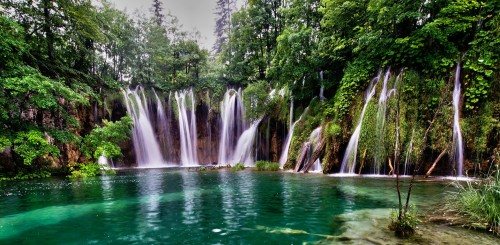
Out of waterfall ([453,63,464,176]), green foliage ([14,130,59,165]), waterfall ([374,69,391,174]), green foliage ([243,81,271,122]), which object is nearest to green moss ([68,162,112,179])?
green foliage ([14,130,59,165])

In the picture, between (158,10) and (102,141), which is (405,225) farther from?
(158,10)

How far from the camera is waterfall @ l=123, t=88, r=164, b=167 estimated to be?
2675cm

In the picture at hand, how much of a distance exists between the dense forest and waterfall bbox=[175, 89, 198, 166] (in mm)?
6995

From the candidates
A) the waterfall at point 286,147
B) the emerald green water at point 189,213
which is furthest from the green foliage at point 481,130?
the waterfall at point 286,147

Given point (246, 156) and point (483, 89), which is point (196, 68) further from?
point (483, 89)

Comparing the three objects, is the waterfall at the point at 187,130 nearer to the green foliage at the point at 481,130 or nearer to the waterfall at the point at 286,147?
the waterfall at the point at 286,147

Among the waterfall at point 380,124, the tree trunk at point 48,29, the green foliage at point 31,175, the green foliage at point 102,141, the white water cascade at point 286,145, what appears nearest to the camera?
the waterfall at point 380,124

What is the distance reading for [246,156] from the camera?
942 inches

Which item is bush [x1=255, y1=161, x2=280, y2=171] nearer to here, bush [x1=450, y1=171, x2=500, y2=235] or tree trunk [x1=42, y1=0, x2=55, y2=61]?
bush [x1=450, y1=171, x2=500, y2=235]

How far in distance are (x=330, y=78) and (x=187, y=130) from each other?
58.4 feet

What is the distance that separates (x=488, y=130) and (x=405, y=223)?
8899 mm

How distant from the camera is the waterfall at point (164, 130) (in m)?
29.3

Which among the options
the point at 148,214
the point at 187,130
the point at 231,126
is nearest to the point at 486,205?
the point at 148,214

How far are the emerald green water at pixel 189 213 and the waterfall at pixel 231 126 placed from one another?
725 inches
